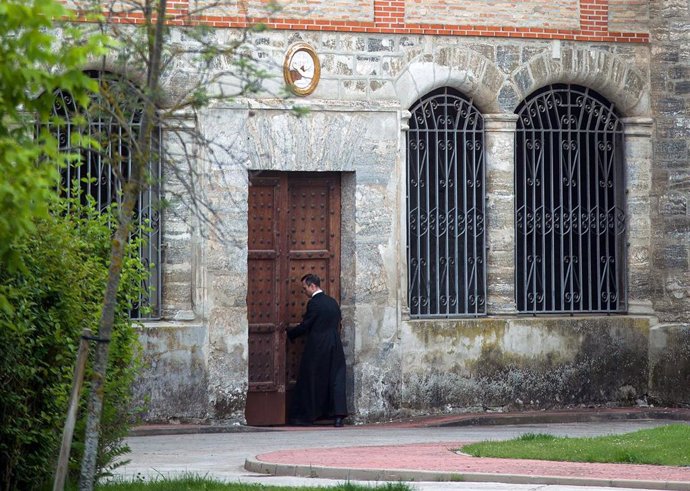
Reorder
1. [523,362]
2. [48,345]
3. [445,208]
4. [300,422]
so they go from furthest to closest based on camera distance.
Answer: [523,362], [445,208], [300,422], [48,345]

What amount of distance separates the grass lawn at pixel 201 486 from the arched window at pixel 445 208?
6890 millimetres

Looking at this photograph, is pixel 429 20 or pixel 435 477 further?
pixel 429 20

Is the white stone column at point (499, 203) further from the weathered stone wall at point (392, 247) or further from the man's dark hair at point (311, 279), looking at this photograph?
the man's dark hair at point (311, 279)

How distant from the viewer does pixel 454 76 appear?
683 inches

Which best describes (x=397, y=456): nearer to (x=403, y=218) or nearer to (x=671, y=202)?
(x=403, y=218)

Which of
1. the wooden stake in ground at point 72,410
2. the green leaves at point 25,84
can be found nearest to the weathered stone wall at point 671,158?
the wooden stake in ground at point 72,410

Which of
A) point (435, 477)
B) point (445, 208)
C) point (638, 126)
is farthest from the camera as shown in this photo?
point (638, 126)

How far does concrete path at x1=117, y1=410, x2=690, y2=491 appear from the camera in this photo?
11109 mm

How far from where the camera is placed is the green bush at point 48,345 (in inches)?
375

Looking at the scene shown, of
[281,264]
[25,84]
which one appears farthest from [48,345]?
[281,264]

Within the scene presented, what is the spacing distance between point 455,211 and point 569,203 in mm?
1394

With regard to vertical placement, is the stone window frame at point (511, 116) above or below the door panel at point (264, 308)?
above

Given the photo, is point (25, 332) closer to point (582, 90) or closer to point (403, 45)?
point (403, 45)

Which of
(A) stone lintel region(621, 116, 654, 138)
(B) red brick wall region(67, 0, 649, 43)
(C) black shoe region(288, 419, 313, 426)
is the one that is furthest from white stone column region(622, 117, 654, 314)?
(C) black shoe region(288, 419, 313, 426)
